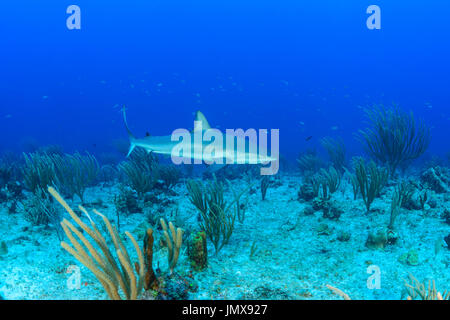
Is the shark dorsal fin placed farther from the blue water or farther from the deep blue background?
the deep blue background

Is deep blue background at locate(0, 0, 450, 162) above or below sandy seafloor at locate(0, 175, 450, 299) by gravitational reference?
above

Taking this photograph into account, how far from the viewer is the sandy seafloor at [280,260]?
133 inches

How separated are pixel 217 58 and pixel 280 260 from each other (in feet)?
553

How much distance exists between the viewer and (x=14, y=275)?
3.60 meters

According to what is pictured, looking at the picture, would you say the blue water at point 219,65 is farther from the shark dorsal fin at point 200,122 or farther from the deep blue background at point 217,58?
the shark dorsal fin at point 200,122

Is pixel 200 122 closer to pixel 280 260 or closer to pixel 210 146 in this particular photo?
pixel 210 146

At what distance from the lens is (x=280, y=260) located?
167 inches

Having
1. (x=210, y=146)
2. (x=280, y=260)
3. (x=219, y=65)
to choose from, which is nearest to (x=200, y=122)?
(x=210, y=146)

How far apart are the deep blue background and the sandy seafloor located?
12210 cm

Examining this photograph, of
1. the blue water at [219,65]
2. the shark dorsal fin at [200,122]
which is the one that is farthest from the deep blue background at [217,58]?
the shark dorsal fin at [200,122]

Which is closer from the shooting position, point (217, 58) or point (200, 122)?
point (200, 122)

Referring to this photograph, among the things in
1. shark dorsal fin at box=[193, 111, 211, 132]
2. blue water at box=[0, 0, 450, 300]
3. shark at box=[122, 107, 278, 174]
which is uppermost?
blue water at box=[0, 0, 450, 300]

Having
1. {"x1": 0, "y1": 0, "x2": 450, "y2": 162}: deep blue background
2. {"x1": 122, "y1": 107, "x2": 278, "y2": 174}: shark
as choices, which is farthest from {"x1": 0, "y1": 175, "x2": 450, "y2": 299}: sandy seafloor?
{"x1": 0, "y1": 0, "x2": 450, "y2": 162}: deep blue background

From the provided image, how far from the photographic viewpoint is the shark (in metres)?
5.98
